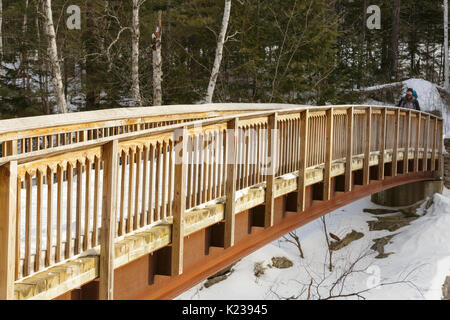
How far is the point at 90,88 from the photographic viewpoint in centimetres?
2570

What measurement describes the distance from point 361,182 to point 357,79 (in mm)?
16213

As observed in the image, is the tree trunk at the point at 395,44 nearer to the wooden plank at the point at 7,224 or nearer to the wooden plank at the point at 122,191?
the wooden plank at the point at 122,191

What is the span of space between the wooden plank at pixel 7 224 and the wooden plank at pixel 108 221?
1286 mm

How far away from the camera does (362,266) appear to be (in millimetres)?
19500

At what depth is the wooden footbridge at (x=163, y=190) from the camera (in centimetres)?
518

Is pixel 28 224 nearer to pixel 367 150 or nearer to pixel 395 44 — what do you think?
pixel 367 150

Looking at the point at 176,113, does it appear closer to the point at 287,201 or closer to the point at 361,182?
the point at 287,201

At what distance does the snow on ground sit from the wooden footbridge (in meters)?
4.12

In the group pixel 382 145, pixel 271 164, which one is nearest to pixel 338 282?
pixel 382 145

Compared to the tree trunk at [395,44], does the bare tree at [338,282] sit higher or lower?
lower

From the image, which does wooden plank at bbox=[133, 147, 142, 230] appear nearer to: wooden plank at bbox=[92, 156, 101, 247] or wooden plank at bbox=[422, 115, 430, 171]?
wooden plank at bbox=[92, 156, 101, 247]

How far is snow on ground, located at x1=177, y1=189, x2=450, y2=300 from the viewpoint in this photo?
17703 millimetres

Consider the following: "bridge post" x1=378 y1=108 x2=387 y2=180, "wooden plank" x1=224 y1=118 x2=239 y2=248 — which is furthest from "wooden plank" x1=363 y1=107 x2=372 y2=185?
"wooden plank" x1=224 y1=118 x2=239 y2=248

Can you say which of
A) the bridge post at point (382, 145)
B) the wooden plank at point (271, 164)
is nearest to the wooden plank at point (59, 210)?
the wooden plank at point (271, 164)
